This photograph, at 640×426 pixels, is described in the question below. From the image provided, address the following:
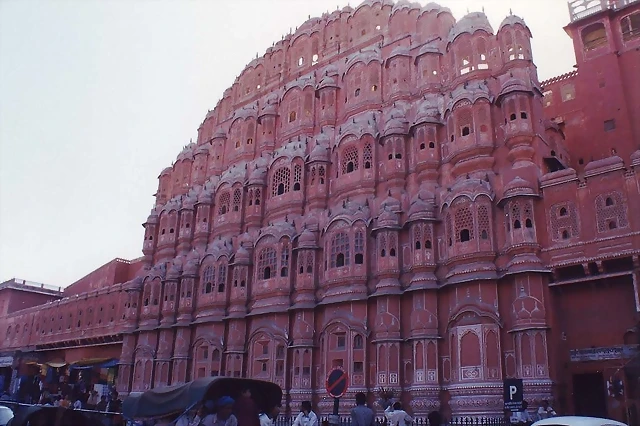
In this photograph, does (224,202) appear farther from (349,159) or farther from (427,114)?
(427,114)

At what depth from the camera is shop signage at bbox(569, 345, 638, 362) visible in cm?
1695

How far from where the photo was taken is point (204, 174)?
34125 mm

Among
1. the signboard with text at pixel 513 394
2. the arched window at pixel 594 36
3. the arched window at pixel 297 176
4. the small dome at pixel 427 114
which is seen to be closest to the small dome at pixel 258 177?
the arched window at pixel 297 176

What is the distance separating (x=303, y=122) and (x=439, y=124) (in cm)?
825

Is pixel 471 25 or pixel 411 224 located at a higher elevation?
pixel 471 25

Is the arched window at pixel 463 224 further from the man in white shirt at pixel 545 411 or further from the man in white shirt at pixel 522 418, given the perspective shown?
the man in white shirt at pixel 522 418

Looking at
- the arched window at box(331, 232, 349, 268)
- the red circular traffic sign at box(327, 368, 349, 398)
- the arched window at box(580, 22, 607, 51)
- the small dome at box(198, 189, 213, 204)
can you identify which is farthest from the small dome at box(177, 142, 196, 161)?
the red circular traffic sign at box(327, 368, 349, 398)

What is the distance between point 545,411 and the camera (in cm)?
1638

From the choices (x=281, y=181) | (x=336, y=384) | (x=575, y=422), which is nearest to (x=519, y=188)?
(x=336, y=384)

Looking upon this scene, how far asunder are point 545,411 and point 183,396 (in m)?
11.5

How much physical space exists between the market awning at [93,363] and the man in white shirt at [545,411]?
2621 cm

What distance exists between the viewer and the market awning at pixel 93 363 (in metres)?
35.0

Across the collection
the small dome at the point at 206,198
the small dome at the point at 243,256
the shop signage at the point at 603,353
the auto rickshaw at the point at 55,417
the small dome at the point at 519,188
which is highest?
the small dome at the point at 206,198

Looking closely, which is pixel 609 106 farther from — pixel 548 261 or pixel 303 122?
pixel 303 122
